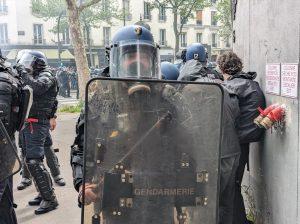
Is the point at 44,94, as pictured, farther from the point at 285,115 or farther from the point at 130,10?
the point at 130,10

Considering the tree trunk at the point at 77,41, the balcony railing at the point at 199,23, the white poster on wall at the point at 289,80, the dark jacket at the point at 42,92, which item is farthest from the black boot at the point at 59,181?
the balcony railing at the point at 199,23

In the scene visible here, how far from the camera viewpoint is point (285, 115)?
2.75 meters

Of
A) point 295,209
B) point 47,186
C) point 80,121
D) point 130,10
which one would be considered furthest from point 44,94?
point 130,10

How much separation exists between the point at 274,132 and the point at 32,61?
284 centimetres

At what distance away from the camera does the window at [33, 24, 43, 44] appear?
134 feet

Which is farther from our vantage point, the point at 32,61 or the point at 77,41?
the point at 77,41

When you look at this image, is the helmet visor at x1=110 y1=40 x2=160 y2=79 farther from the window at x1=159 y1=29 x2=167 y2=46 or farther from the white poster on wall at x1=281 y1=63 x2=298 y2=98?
the window at x1=159 y1=29 x2=167 y2=46

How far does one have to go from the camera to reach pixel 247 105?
10.8 ft

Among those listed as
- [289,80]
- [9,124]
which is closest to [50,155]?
[9,124]

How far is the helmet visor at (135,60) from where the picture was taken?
2.36 meters

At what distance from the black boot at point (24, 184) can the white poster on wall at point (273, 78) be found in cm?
357

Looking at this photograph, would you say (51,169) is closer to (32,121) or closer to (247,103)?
(32,121)

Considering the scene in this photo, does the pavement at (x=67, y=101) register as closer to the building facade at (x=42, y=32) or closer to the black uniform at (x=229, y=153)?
the black uniform at (x=229, y=153)

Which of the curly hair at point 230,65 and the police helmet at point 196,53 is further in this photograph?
the police helmet at point 196,53
